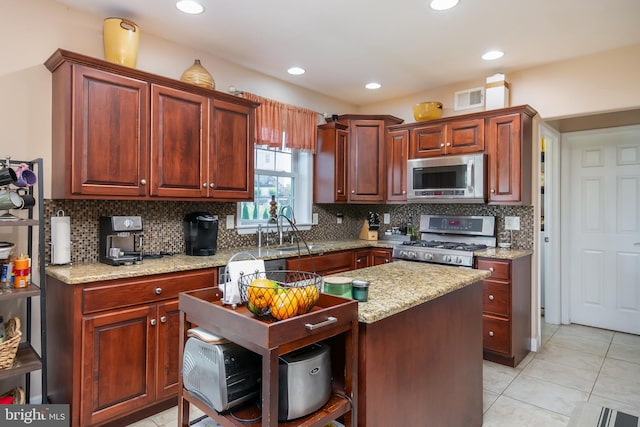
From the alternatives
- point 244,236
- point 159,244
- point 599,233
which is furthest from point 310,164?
point 599,233

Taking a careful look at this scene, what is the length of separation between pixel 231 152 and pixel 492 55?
2376mm

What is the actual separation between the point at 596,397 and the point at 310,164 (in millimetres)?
3213

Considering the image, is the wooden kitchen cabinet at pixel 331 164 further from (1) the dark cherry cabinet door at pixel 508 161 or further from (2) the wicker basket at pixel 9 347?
(2) the wicker basket at pixel 9 347

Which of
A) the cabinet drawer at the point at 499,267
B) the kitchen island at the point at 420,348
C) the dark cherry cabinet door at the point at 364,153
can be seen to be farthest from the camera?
the dark cherry cabinet door at the point at 364,153

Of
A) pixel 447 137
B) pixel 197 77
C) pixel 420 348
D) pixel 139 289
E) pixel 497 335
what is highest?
pixel 197 77

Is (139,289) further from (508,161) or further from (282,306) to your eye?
(508,161)

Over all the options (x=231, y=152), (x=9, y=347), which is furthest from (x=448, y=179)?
(x=9, y=347)

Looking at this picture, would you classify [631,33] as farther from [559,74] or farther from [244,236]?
[244,236]

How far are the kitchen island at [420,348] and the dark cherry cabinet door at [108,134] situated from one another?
1.60 metres

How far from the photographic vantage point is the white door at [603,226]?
12.8 ft

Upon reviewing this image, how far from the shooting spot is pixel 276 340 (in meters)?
1.07

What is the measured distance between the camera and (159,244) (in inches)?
117

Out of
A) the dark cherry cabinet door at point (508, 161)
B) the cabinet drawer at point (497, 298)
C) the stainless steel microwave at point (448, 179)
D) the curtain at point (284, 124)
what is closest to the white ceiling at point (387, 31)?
the curtain at point (284, 124)

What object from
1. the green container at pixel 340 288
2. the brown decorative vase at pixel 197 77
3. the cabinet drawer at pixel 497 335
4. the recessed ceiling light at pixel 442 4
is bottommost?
the cabinet drawer at pixel 497 335
